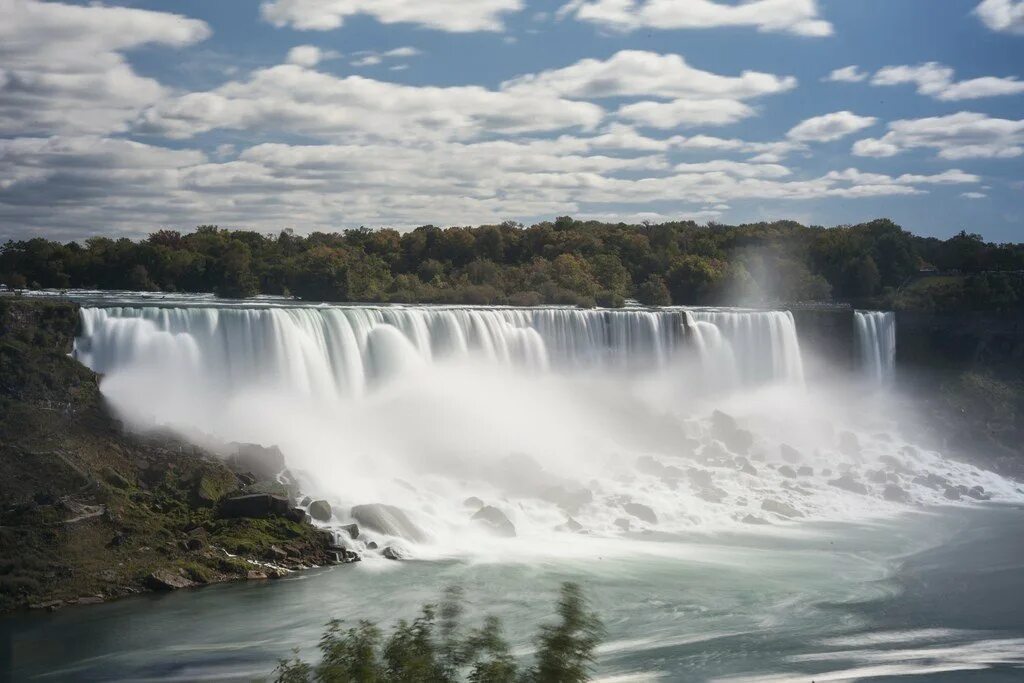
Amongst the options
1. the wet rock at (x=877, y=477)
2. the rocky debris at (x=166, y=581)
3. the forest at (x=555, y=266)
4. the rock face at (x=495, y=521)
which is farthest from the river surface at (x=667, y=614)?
the forest at (x=555, y=266)

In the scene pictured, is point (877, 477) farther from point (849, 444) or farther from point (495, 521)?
point (495, 521)

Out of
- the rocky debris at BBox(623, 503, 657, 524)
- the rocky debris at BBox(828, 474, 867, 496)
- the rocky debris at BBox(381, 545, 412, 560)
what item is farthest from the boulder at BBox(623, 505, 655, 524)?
the rocky debris at BBox(828, 474, 867, 496)

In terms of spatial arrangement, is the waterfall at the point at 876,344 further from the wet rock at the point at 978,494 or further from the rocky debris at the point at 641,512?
the rocky debris at the point at 641,512

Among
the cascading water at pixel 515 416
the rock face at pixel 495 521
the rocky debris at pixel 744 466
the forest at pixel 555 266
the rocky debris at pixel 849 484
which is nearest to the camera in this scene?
the rock face at pixel 495 521

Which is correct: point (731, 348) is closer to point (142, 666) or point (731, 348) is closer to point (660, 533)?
point (660, 533)

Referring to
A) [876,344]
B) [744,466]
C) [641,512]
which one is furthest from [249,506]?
[876,344]

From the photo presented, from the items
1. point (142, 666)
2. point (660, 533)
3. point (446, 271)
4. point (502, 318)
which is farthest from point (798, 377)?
point (142, 666)

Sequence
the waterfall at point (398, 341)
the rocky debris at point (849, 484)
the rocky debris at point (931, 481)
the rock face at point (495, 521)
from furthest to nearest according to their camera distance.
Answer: the rocky debris at point (931, 481)
the rocky debris at point (849, 484)
the waterfall at point (398, 341)
the rock face at point (495, 521)
